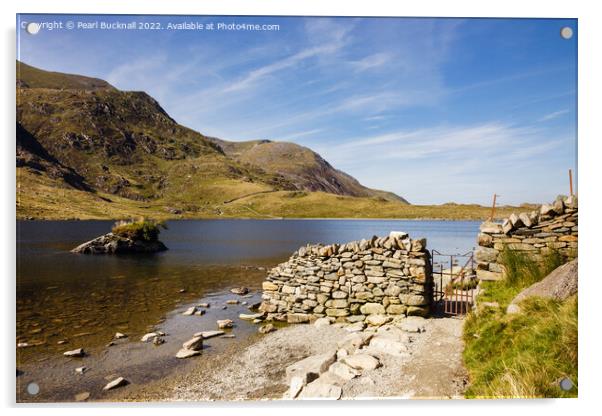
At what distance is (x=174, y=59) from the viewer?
23.9 ft

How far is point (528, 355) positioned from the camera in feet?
16.8

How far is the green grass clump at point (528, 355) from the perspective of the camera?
512 centimetres

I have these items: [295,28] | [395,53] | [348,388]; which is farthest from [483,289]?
[295,28]

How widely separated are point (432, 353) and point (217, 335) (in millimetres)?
6194

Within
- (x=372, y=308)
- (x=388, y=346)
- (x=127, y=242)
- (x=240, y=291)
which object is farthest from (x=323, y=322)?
(x=127, y=242)

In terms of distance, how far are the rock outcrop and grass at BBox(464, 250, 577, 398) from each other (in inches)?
1251

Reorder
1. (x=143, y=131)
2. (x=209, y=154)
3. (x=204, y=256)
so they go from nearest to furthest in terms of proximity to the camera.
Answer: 1. (x=204, y=256)
2. (x=143, y=131)
3. (x=209, y=154)

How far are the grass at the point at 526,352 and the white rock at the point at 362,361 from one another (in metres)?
1.47

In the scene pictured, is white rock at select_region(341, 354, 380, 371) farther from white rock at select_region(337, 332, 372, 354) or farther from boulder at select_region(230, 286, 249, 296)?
boulder at select_region(230, 286, 249, 296)

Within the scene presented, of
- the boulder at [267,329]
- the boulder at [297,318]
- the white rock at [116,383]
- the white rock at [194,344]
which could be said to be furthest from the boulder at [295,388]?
the boulder at [297,318]

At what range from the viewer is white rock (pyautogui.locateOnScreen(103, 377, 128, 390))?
7289 mm

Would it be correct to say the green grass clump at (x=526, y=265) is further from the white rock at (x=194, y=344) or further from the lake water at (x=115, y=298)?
the white rock at (x=194, y=344)

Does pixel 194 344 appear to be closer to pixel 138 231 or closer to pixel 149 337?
pixel 149 337

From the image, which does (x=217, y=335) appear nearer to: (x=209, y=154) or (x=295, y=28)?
(x=295, y=28)
